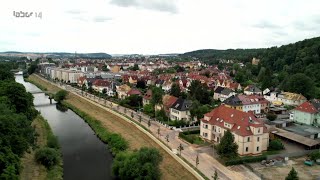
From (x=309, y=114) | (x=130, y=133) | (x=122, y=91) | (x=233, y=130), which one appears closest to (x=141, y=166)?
(x=233, y=130)

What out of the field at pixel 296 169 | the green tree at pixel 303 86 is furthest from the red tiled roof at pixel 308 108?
the green tree at pixel 303 86

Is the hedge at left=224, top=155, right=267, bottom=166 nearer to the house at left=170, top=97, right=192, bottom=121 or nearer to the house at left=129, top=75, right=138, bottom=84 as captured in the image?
the house at left=170, top=97, right=192, bottom=121

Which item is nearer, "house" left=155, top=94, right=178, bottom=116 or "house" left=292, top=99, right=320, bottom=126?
"house" left=292, top=99, right=320, bottom=126

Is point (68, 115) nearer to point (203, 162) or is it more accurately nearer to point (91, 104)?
point (91, 104)

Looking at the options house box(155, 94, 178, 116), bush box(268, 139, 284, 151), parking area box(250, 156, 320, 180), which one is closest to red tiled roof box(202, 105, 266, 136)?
bush box(268, 139, 284, 151)

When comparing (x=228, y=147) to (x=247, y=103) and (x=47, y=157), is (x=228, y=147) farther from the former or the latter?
(x=247, y=103)

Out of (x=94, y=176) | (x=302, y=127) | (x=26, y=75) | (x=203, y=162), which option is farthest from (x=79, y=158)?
(x=26, y=75)
